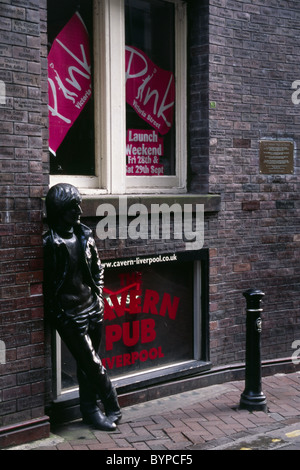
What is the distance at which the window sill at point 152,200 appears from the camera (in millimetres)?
5781

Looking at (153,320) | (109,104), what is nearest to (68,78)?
(109,104)

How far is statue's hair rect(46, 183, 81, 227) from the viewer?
5.12 metres

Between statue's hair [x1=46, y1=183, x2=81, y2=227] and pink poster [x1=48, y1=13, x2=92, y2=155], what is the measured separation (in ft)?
3.14

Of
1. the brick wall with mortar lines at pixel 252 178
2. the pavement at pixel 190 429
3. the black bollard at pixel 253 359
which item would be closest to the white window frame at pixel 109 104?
the brick wall with mortar lines at pixel 252 178

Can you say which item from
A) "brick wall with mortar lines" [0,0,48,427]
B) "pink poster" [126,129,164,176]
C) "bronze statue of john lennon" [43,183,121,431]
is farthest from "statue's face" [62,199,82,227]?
"pink poster" [126,129,164,176]

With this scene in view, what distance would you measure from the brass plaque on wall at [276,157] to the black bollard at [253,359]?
73.1 inches

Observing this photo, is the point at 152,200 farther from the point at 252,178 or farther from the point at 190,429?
the point at 190,429

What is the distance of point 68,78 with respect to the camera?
6113mm

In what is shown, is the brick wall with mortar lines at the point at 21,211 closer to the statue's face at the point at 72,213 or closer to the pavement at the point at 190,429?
the statue's face at the point at 72,213

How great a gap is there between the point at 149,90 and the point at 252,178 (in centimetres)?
154

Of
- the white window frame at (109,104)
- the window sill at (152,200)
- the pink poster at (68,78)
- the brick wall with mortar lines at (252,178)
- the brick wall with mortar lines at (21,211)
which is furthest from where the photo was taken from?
the brick wall with mortar lines at (252,178)

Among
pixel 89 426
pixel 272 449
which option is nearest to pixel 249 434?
pixel 272 449

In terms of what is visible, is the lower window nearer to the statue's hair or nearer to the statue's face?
the statue's face
